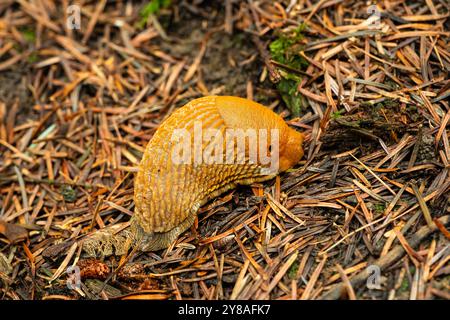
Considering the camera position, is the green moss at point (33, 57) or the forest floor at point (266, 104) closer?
the forest floor at point (266, 104)

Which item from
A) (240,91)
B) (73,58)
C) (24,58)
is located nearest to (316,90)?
(240,91)

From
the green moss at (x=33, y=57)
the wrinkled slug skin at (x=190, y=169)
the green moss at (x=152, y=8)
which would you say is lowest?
the wrinkled slug skin at (x=190, y=169)

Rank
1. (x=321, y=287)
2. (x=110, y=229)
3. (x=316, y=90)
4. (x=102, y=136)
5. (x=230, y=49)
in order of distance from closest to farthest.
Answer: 1. (x=321, y=287)
2. (x=110, y=229)
3. (x=316, y=90)
4. (x=102, y=136)
5. (x=230, y=49)

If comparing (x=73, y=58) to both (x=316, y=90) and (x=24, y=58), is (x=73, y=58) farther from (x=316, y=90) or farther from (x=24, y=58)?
(x=316, y=90)

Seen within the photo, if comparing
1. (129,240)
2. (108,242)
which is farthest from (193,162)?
(108,242)

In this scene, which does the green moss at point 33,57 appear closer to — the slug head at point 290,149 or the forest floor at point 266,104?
the forest floor at point 266,104

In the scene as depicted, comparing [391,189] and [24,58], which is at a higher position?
[24,58]

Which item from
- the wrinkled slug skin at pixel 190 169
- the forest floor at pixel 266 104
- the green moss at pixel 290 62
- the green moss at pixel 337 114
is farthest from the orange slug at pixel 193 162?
the green moss at pixel 290 62
